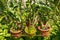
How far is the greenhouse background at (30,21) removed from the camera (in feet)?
9.73

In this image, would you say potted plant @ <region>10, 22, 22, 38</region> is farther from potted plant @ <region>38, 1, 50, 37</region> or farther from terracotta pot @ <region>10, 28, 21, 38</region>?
potted plant @ <region>38, 1, 50, 37</region>

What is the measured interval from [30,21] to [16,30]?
303mm

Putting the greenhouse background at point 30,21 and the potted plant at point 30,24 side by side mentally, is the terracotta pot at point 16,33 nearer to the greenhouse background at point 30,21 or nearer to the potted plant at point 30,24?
the greenhouse background at point 30,21

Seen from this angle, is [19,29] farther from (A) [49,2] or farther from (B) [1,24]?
(A) [49,2]

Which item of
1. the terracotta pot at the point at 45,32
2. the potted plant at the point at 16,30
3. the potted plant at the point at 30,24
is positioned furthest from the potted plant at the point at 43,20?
the potted plant at the point at 16,30

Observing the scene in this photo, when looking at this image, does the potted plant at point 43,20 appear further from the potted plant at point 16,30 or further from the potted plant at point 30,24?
the potted plant at point 16,30

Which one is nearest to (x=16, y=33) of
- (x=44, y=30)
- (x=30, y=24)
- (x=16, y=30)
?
(x=16, y=30)

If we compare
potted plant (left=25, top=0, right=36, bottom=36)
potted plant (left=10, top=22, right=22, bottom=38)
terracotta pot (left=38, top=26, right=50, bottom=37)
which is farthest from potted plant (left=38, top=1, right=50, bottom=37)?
potted plant (left=10, top=22, right=22, bottom=38)

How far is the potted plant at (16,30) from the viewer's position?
9.57 ft

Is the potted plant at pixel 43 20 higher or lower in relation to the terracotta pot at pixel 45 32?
higher

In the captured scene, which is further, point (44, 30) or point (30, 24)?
point (30, 24)

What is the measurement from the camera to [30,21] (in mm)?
3100

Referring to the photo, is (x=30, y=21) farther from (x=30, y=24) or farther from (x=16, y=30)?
(x=16, y=30)

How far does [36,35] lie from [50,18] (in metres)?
0.48
